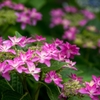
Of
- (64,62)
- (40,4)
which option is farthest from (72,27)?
(64,62)

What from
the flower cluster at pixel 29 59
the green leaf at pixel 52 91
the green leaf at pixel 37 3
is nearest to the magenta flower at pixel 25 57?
the flower cluster at pixel 29 59

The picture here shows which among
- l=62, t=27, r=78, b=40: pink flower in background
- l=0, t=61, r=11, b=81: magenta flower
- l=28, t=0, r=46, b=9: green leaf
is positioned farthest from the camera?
l=28, t=0, r=46, b=9: green leaf

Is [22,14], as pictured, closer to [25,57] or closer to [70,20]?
[70,20]

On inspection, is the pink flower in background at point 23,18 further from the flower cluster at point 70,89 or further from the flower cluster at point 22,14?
the flower cluster at point 70,89

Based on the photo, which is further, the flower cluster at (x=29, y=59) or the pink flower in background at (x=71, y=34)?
the pink flower in background at (x=71, y=34)

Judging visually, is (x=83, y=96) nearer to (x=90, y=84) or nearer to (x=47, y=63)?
(x=90, y=84)

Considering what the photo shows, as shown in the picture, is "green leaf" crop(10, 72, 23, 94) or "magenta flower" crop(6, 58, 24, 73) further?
"green leaf" crop(10, 72, 23, 94)

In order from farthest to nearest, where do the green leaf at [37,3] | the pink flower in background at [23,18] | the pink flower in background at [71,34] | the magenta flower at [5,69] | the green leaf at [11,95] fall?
the green leaf at [37,3] < the pink flower in background at [71,34] < the pink flower in background at [23,18] < the green leaf at [11,95] < the magenta flower at [5,69]

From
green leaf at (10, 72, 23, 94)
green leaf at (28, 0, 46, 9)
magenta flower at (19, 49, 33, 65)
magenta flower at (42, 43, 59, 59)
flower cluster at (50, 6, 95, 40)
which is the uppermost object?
green leaf at (28, 0, 46, 9)

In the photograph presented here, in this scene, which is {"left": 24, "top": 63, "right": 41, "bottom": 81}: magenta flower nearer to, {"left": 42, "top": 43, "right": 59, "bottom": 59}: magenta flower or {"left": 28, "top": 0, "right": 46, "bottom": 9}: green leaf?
{"left": 42, "top": 43, "right": 59, "bottom": 59}: magenta flower

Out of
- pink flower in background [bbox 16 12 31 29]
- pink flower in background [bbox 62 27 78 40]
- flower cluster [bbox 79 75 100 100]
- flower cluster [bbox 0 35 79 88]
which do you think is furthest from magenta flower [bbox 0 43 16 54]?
pink flower in background [bbox 62 27 78 40]

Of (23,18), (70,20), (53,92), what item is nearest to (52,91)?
(53,92)

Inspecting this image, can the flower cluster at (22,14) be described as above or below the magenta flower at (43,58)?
above
